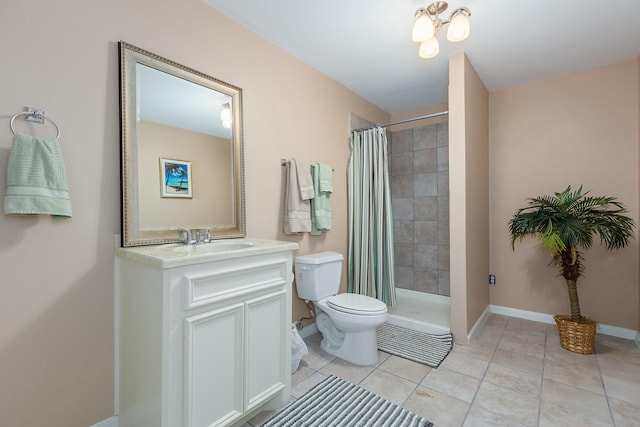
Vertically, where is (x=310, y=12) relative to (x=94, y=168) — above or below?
above

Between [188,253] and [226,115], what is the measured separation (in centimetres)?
104

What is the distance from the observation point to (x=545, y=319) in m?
2.84

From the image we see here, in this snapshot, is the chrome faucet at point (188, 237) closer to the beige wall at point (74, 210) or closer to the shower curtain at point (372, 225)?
the beige wall at point (74, 210)

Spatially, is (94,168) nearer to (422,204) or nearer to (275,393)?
(275,393)

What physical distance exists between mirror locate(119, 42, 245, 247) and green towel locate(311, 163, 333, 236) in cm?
68

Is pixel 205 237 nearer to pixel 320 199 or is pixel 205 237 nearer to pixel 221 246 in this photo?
pixel 221 246

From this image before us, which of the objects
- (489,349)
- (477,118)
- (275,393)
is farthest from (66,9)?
(489,349)

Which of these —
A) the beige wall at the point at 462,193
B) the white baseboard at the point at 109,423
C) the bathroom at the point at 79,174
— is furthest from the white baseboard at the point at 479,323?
the white baseboard at the point at 109,423

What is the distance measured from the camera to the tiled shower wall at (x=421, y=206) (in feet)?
11.2

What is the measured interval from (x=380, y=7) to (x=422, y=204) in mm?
2277

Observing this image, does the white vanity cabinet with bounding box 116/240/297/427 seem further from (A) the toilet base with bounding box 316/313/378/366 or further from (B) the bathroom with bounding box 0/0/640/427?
(A) the toilet base with bounding box 316/313/378/366

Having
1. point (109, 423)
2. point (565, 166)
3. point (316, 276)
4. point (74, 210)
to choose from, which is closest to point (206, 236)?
point (74, 210)

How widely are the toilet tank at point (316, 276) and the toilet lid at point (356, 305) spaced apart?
9cm

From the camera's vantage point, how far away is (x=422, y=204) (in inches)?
140
